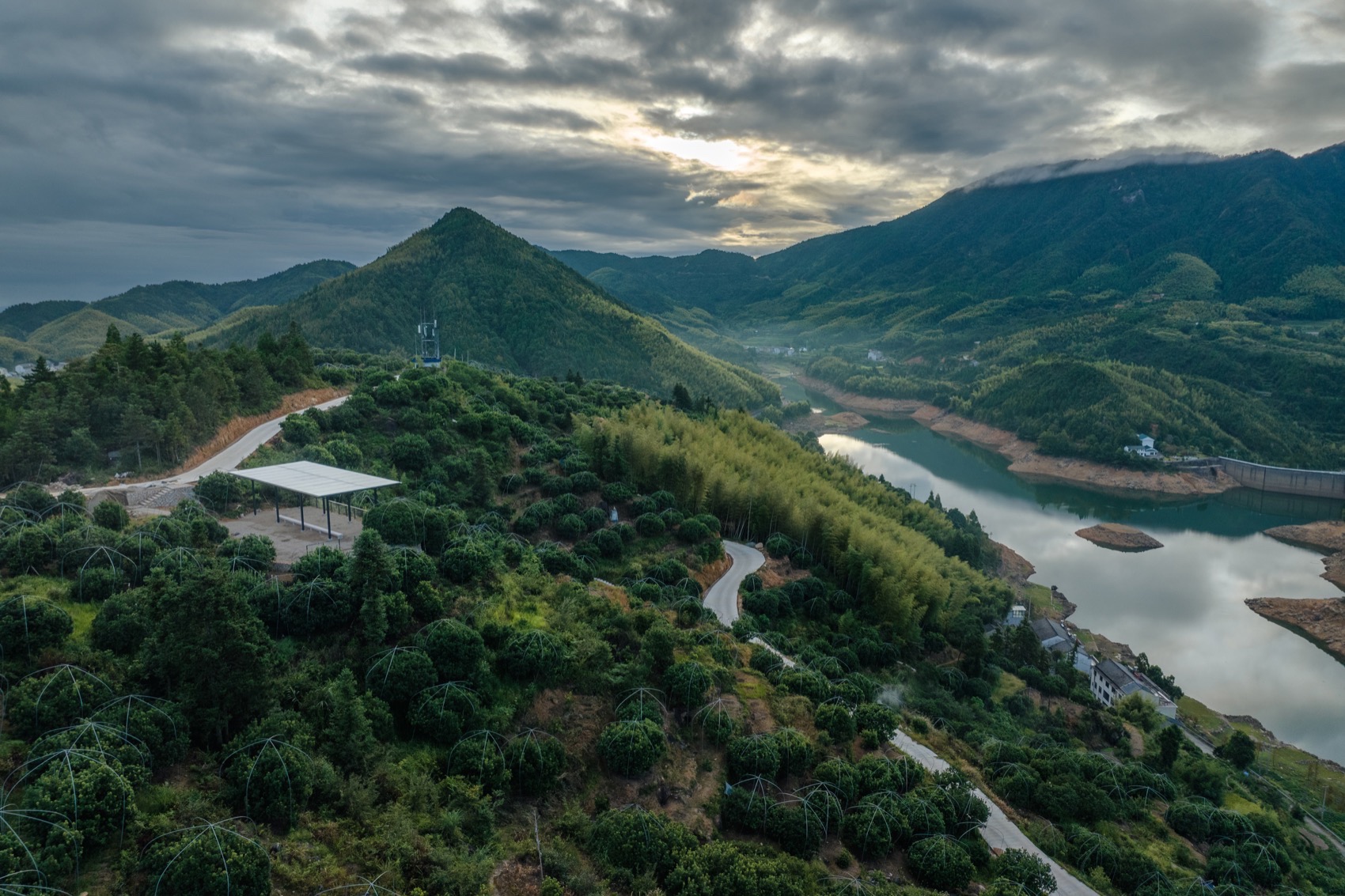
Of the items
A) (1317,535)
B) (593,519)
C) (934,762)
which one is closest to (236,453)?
(593,519)

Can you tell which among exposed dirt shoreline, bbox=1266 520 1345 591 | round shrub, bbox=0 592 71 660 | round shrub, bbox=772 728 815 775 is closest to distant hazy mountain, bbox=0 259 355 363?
round shrub, bbox=0 592 71 660

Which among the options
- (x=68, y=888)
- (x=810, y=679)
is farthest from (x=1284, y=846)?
(x=68, y=888)

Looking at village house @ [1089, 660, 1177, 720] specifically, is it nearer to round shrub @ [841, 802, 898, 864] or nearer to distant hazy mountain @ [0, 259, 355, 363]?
round shrub @ [841, 802, 898, 864]

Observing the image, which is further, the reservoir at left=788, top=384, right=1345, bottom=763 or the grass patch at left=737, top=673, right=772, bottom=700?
the reservoir at left=788, top=384, right=1345, bottom=763

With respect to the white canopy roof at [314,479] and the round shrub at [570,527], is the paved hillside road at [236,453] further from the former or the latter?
the round shrub at [570,527]

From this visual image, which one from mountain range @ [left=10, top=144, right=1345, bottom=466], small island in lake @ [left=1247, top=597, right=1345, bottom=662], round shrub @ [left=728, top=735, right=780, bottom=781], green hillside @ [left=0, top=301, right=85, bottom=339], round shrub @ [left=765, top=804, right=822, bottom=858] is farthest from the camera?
green hillside @ [left=0, top=301, right=85, bottom=339]
